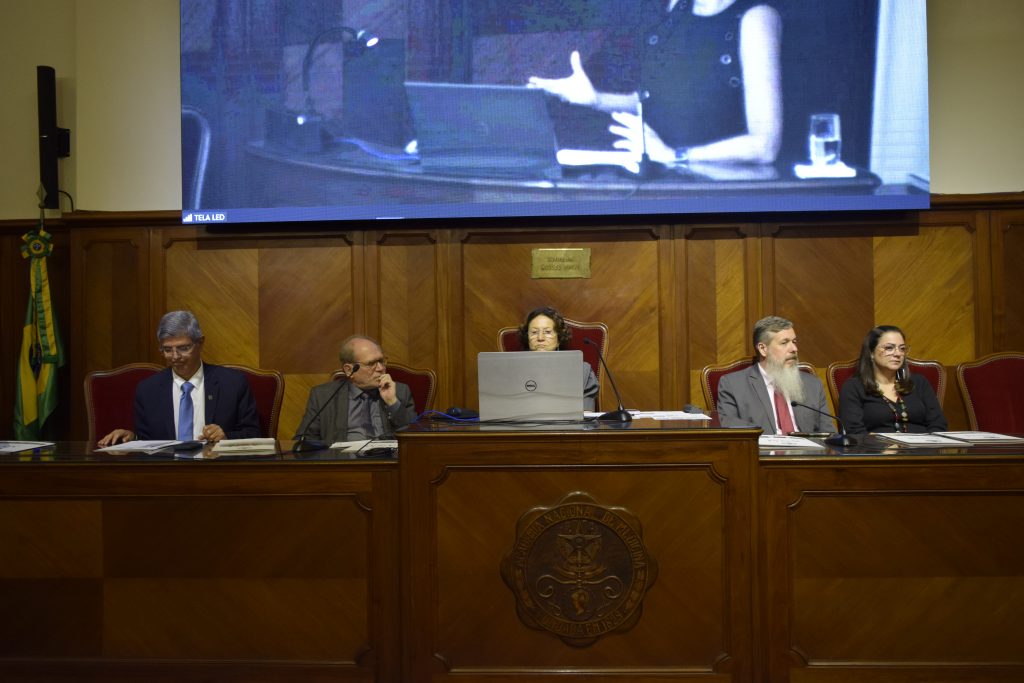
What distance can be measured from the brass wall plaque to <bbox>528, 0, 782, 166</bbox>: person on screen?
665 mm

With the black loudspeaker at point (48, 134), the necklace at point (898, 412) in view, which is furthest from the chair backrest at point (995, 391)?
the black loudspeaker at point (48, 134)

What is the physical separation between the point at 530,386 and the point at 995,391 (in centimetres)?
269

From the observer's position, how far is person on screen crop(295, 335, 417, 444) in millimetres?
3447

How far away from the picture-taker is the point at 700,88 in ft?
14.9

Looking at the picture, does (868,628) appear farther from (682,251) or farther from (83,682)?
(682,251)

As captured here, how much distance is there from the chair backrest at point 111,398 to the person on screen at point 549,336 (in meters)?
1.72

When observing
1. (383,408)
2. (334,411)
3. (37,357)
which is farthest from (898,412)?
(37,357)

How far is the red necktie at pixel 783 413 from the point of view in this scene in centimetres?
372

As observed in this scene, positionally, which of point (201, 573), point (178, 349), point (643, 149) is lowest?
point (201, 573)

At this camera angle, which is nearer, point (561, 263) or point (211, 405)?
point (211, 405)

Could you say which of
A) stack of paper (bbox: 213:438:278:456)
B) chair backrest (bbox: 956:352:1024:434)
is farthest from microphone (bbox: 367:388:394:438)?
chair backrest (bbox: 956:352:1024:434)

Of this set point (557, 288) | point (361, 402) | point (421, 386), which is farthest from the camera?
point (557, 288)

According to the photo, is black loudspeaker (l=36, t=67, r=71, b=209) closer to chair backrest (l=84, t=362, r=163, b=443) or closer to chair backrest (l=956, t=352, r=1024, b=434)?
chair backrest (l=84, t=362, r=163, b=443)

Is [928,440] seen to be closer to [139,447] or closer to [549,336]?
[549,336]
